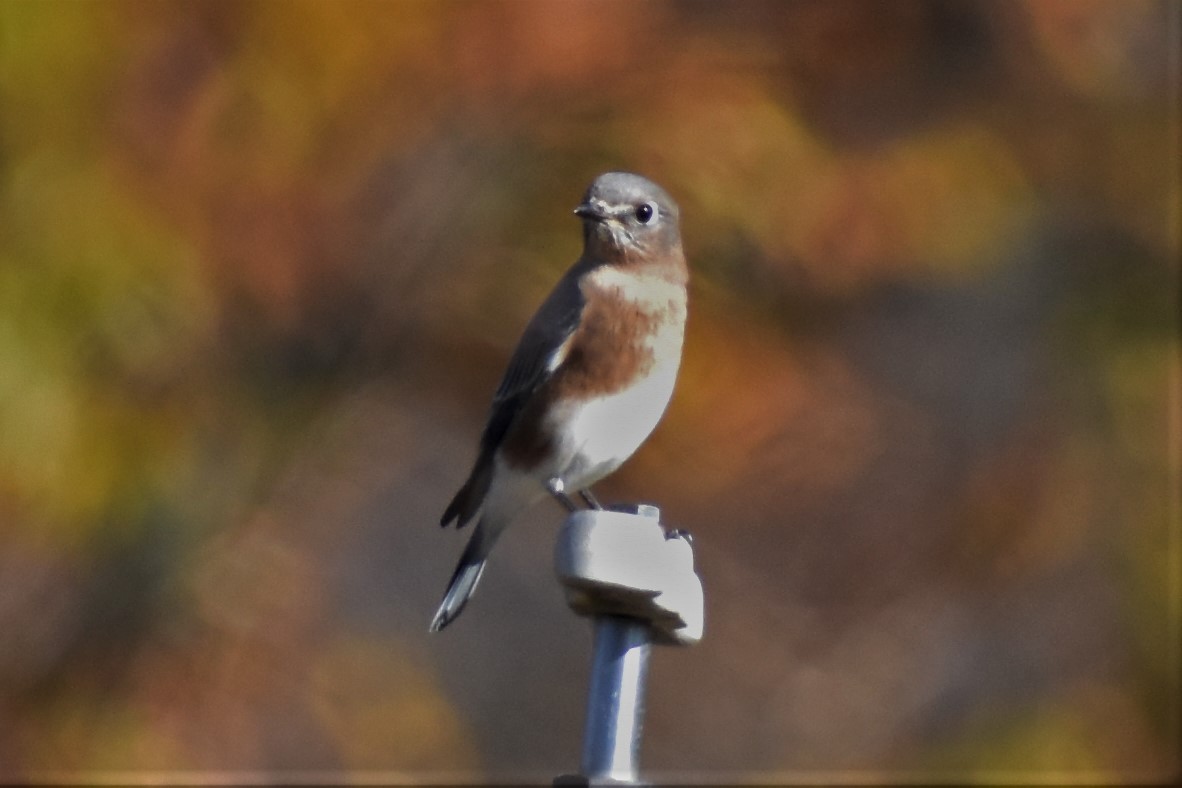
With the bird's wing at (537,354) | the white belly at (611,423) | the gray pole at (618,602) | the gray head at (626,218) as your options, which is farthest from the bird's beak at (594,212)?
the gray pole at (618,602)

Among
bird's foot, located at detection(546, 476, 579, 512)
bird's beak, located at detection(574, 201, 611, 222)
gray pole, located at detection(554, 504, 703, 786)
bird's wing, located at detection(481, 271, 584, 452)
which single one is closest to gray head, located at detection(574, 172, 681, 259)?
bird's beak, located at detection(574, 201, 611, 222)

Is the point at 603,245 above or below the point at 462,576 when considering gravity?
above

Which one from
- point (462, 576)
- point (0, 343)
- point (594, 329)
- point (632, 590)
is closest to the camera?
point (632, 590)

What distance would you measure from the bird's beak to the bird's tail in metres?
0.93

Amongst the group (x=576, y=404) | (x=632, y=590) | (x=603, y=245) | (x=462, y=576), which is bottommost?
(x=632, y=590)

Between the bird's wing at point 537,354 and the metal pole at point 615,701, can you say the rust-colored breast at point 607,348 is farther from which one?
the metal pole at point 615,701

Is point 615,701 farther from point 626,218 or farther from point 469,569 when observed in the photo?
point 626,218

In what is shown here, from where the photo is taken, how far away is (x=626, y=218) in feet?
15.9

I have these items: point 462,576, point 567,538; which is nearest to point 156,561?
point 462,576

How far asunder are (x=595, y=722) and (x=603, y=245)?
91.3 inches

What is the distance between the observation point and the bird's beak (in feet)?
15.8

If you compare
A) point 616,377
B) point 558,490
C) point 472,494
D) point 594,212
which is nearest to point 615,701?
point 616,377

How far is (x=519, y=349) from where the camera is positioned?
4.86m

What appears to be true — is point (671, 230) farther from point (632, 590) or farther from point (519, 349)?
point (632, 590)
